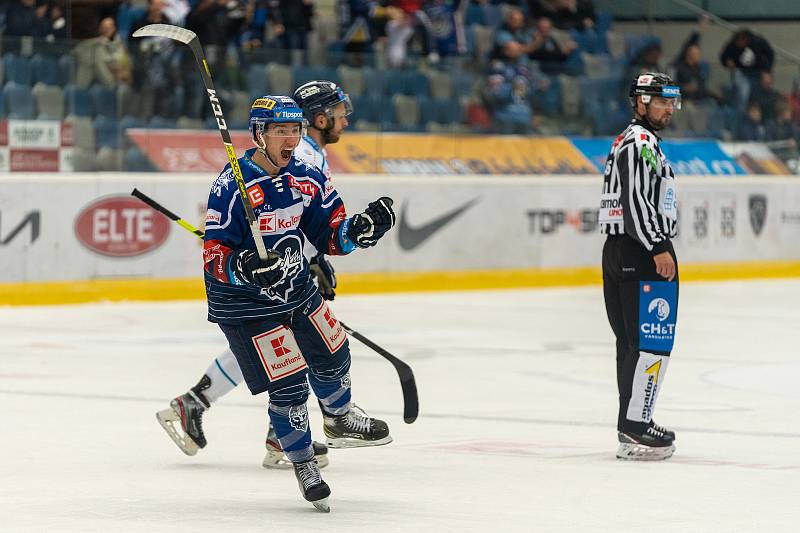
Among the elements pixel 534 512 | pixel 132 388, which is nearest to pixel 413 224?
pixel 132 388

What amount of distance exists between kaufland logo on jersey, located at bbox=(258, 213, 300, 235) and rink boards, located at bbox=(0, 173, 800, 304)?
831 centimetres

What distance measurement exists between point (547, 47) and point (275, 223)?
518 inches

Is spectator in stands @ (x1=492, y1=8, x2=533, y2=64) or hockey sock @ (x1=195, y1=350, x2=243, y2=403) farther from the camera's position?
spectator in stands @ (x1=492, y1=8, x2=533, y2=64)

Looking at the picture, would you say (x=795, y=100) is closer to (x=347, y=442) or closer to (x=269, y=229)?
(x=347, y=442)

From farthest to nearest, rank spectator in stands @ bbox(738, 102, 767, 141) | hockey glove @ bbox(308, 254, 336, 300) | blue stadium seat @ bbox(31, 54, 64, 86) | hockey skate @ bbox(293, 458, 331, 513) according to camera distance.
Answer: spectator in stands @ bbox(738, 102, 767, 141)
blue stadium seat @ bbox(31, 54, 64, 86)
hockey glove @ bbox(308, 254, 336, 300)
hockey skate @ bbox(293, 458, 331, 513)

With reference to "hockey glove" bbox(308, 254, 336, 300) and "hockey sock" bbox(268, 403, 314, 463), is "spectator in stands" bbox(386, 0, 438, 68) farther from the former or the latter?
"hockey sock" bbox(268, 403, 314, 463)

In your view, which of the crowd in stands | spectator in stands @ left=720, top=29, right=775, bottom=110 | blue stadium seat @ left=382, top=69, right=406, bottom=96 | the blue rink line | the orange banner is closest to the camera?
the blue rink line

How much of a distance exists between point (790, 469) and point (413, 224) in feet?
32.9

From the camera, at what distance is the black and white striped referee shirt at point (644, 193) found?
728cm

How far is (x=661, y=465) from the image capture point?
7105mm

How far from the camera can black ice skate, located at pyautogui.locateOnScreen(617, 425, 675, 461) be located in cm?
723

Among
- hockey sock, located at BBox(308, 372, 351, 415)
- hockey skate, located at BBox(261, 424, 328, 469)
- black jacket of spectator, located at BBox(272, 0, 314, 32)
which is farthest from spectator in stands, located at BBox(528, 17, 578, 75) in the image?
hockey skate, located at BBox(261, 424, 328, 469)

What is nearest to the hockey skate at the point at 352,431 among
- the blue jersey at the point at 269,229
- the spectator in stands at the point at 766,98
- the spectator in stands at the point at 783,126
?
the blue jersey at the point at 269,229

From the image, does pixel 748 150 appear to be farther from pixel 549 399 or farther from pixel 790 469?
pixel 790 469
